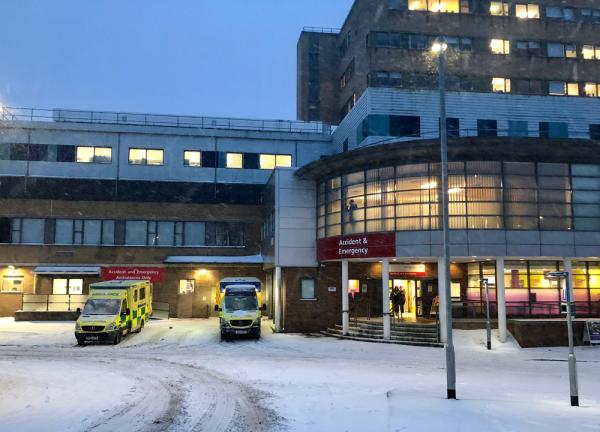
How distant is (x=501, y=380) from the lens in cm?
1683

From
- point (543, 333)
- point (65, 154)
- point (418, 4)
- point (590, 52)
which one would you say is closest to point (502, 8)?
point (418, 4)

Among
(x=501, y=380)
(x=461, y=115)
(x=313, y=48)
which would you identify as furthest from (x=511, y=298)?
(x=313, y=48)

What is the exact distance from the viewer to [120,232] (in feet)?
136

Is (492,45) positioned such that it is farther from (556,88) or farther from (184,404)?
(184,404)

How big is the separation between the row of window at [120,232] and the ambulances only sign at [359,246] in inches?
581

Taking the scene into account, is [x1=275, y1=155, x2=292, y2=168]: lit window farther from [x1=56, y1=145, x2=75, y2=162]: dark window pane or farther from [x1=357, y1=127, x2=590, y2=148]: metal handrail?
[x1=56, y1=145, x2=75, y2=162]: dark window pane

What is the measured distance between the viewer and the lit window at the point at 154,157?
141 ft

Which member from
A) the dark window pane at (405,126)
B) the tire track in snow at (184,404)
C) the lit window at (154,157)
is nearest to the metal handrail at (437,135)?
the dark window pane at (405,126)

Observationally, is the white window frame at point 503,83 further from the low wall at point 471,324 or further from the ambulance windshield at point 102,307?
the ambulance windshield at point 102,307

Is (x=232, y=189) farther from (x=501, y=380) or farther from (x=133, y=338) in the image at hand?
(x=501, y=380)

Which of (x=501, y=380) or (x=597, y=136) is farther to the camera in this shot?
(x=597, y=136)

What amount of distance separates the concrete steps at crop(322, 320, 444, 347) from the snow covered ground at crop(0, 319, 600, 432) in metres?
1.14

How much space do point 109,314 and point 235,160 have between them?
20390 millimetres

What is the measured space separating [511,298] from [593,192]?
6307 mm
